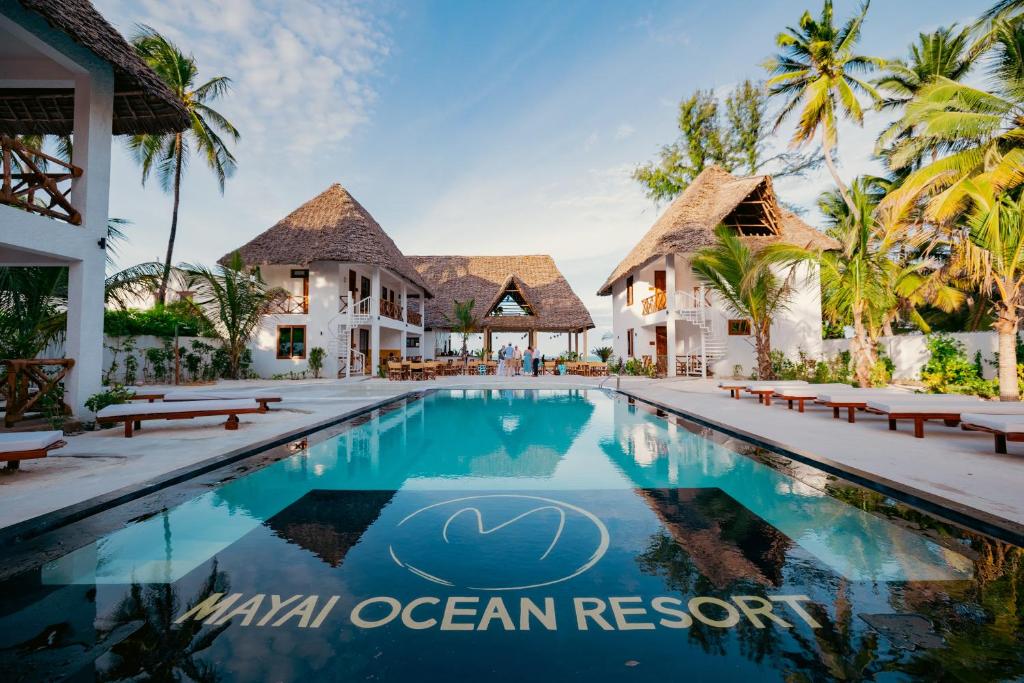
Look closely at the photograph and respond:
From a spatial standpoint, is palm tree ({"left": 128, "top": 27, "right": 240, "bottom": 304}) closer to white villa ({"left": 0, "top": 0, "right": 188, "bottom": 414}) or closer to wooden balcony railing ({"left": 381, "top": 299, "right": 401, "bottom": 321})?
wooden balcony railing ({"left": 381, "top": 299, "right": 401, "bottom": 321})

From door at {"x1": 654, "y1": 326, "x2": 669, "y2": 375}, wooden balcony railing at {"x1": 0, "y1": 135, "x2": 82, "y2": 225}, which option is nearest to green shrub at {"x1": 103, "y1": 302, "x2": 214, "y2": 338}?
wooden balcony railing at {"x1": 0, "y1": 135, "x2": 82, "y2": 225}

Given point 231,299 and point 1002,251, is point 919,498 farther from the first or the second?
point 231,299

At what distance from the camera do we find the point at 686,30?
45.3ft

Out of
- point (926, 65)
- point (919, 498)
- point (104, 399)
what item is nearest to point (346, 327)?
point (104, 399)

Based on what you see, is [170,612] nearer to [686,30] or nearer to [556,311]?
[686,30]

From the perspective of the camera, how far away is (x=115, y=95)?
7734 mm

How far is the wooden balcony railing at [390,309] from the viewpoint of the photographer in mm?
21281

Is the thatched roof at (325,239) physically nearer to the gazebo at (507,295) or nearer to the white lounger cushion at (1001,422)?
the gazebo at (507,295)

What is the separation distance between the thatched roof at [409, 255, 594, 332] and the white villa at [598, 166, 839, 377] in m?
5.69

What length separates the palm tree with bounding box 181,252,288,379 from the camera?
642 inches

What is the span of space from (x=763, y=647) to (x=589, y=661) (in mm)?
765

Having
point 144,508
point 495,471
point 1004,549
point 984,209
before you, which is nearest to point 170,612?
point 144,508

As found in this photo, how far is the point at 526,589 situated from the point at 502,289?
23.1m

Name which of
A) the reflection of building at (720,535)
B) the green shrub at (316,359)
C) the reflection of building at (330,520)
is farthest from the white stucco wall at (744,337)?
the reflection of building at (330,520)
